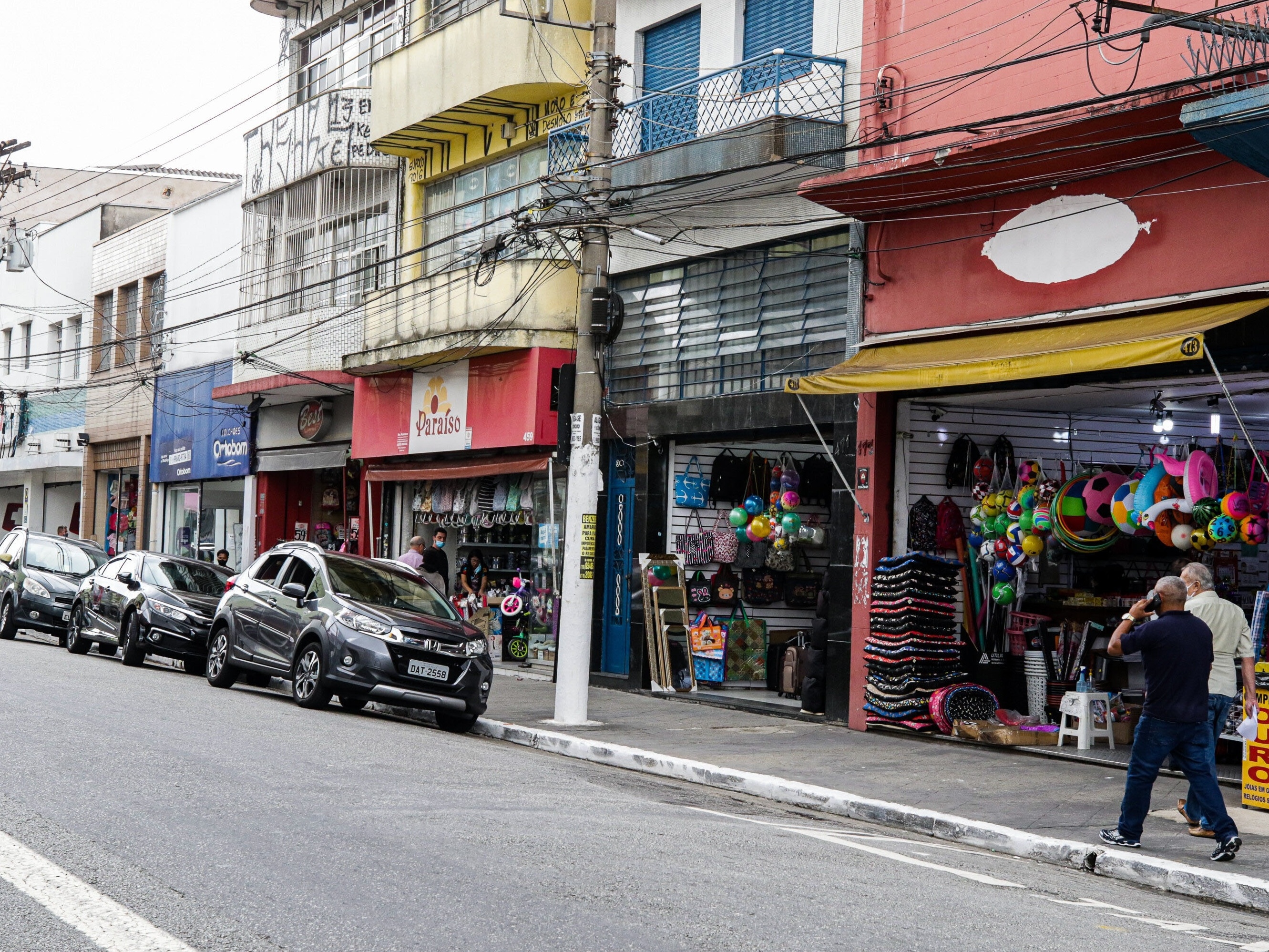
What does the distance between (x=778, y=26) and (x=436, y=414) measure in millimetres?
8988

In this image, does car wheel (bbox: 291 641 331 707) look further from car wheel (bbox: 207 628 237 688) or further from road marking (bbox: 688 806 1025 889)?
road marking (bbox: 688 806 1025 889)

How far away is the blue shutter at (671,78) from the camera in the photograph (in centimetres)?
1758

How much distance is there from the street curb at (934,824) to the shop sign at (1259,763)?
7.05ft

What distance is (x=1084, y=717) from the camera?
45.3 feet

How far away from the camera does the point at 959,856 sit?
30.0 feet

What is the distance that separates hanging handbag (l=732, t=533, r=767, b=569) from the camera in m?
18.4

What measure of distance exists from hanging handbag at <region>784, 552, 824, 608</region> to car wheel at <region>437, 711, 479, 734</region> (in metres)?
5.24

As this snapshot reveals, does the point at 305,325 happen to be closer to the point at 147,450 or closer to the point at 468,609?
the point at 468,609

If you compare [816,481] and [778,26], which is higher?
[778,26]

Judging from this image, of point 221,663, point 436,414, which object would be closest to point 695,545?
point 221,663

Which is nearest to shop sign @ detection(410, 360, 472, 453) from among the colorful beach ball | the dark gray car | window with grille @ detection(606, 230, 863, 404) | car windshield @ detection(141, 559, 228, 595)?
window with grille @ detection(606, 230, 863, 404)

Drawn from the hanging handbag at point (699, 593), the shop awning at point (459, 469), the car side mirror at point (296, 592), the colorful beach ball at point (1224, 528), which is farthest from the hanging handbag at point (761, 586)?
the colorful beach ball at point (1224, 528)

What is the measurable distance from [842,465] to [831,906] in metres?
9.54

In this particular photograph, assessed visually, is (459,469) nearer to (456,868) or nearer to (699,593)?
(699,593)
